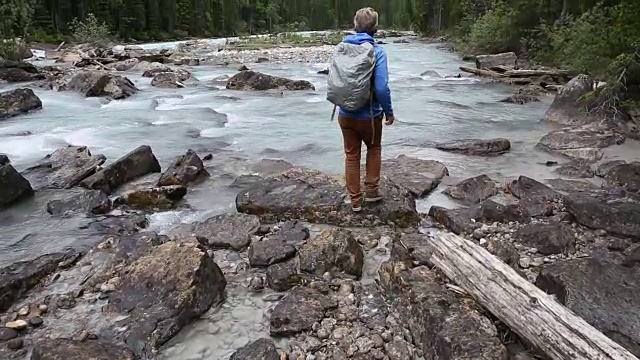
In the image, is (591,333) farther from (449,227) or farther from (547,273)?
(449,227)

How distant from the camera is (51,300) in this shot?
4895 mm

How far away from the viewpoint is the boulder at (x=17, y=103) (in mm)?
14593

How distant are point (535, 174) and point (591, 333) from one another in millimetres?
5631

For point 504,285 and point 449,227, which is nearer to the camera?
point 504,285

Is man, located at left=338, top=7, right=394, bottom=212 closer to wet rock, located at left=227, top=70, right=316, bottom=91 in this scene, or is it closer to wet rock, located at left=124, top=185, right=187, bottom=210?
wet rock, located at left=124, top=185, right=187, bottom=210

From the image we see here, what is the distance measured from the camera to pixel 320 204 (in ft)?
22.1

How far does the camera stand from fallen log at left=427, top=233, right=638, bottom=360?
3.41 metres

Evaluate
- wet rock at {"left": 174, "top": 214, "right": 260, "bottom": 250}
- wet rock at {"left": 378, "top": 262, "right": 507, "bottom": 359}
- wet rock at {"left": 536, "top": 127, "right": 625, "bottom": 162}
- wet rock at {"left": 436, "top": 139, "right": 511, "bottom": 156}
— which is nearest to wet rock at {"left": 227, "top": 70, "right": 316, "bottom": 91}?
wet rock at {"left": 436, "top": 139, "right": 511, "bottom": 156}

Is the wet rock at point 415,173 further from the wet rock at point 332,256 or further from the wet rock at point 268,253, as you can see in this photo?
the wet rock at point 268,253

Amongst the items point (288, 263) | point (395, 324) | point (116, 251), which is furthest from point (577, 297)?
point (116, 251)

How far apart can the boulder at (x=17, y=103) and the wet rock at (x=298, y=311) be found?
43.0 ft

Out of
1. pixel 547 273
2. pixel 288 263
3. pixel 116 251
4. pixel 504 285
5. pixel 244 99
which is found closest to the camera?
pixel 504 285

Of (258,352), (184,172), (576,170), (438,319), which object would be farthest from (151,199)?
(576,170)

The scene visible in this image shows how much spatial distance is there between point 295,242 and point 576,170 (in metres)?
5.40
